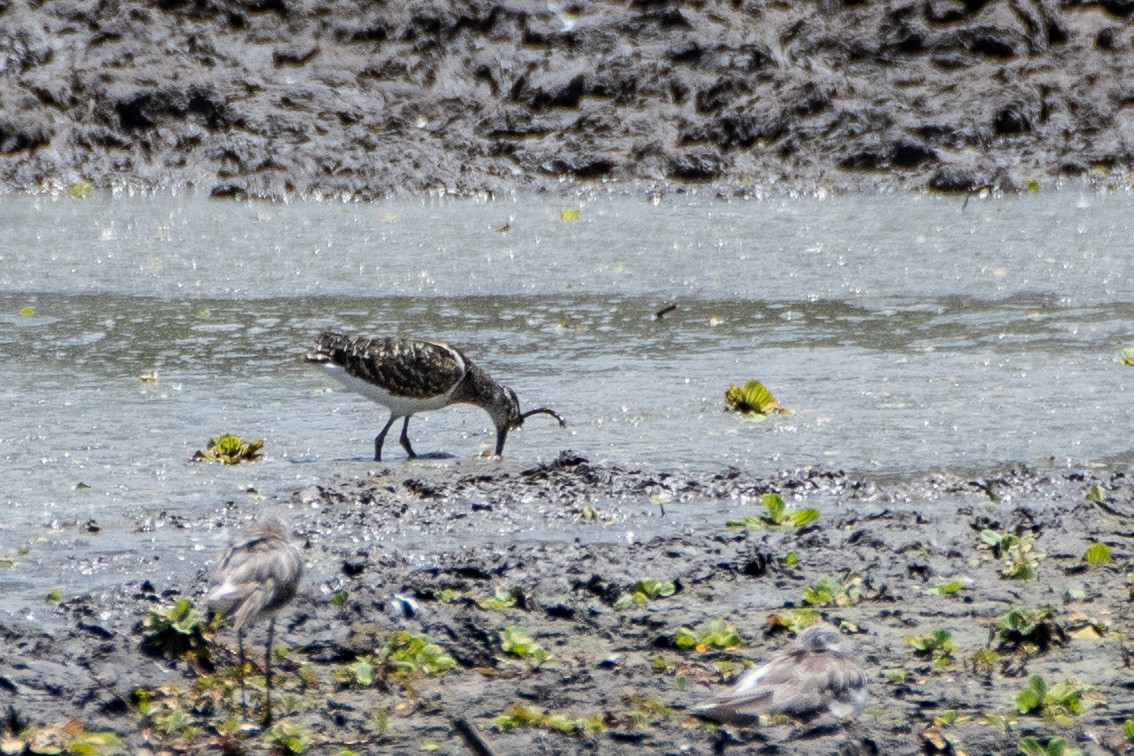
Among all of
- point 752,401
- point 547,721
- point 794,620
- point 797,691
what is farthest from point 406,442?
point 797,691

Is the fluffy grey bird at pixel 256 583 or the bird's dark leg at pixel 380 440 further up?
the fluffy grey bird at pixel 256 583

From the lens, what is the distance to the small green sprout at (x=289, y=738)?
153 inches

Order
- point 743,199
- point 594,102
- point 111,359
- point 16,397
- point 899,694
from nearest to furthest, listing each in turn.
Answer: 1. point 899,694
2. point 16,397
3. point 111,359
4. point 743,199
5. point 594,102

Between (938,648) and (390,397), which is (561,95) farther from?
(938,648)

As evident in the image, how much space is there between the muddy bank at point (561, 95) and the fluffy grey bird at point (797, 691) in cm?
1177

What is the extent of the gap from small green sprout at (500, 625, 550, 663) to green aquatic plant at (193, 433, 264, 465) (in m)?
2.35

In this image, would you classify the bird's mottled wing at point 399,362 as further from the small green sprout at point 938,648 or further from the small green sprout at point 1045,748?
the small green sprout at point 1045,748

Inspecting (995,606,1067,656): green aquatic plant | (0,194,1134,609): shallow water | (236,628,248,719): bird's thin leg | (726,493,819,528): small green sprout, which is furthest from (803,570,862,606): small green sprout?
(236,628,248,719): bird's thin leg

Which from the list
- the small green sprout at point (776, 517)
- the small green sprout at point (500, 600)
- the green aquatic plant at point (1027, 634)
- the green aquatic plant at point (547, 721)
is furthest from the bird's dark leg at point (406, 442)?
the green aquatic plant at point (1027, 634)

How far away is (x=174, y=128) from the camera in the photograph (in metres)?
16.0

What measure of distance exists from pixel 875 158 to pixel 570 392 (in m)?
8.64

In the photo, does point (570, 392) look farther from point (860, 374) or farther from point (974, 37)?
point (974, 37)

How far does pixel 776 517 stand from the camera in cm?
570

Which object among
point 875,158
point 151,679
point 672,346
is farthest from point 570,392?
point 875,158
